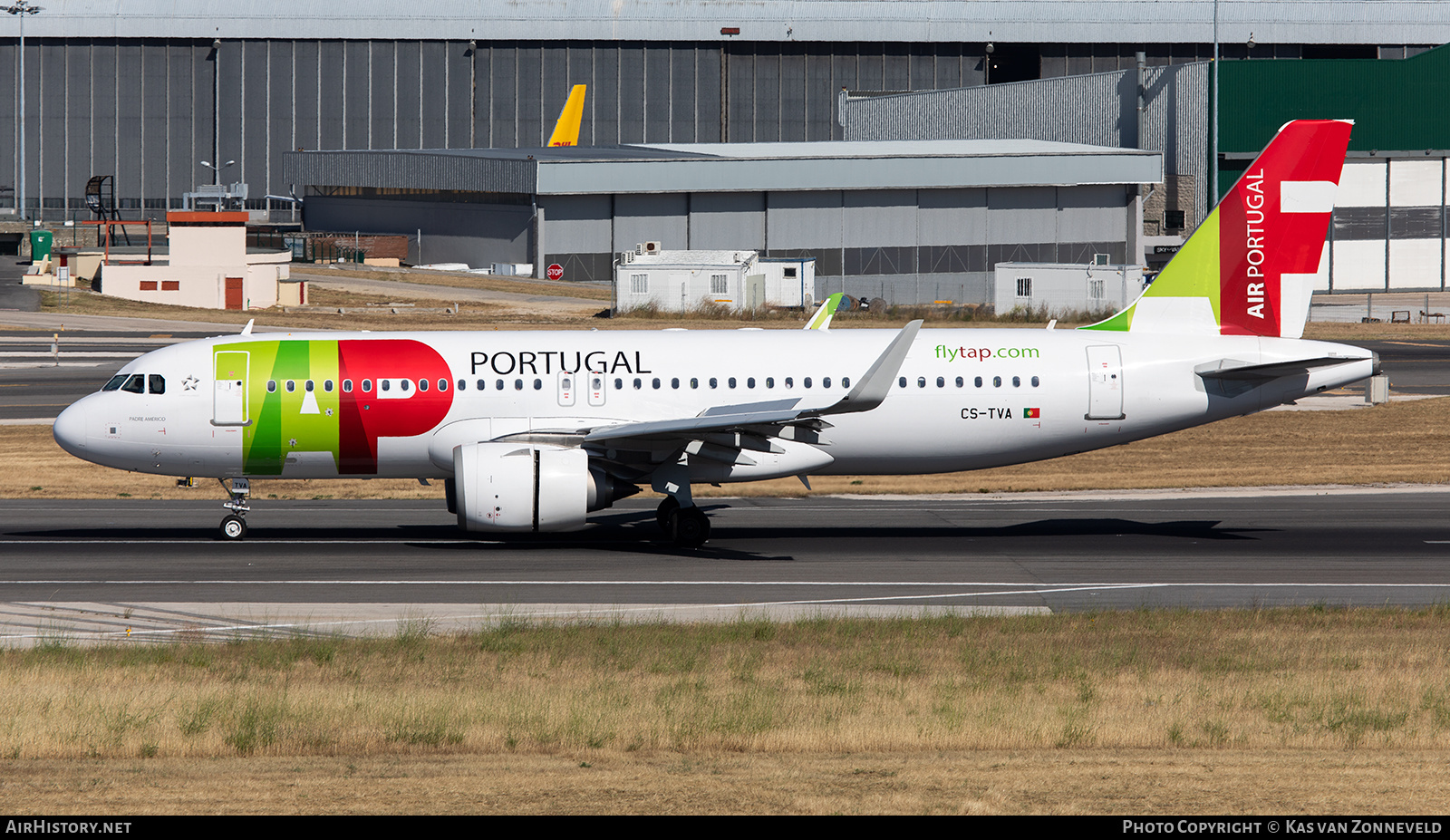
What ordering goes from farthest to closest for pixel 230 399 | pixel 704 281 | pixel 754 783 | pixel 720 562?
pixel 704 281
pixel 230 399
pixel 720 562
pixel 754 783

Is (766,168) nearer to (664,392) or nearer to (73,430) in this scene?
(664,392)

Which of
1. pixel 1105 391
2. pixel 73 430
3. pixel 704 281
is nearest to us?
pixel 73 430

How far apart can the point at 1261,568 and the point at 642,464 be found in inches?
461

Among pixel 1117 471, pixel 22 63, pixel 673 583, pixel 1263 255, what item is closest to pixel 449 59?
pixel 22 63

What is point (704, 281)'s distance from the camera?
3438 inches

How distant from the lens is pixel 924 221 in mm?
107812

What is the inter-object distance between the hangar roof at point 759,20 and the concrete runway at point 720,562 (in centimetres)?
9846

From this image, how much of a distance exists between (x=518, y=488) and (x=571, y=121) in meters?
98.2

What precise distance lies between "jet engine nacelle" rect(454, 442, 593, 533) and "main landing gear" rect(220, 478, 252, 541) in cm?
546

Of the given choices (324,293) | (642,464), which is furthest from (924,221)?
(642,464)

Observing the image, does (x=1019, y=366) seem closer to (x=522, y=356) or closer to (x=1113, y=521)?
(x=1113, y=521)

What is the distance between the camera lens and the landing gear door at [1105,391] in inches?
1185

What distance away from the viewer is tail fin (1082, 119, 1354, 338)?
31.3 meters

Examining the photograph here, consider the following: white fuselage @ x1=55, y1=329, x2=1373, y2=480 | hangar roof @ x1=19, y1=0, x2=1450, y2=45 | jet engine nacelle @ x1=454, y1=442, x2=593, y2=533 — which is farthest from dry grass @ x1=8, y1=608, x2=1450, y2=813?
hangar roof @ x1=19, y1=0, x2=1450, y2=45
